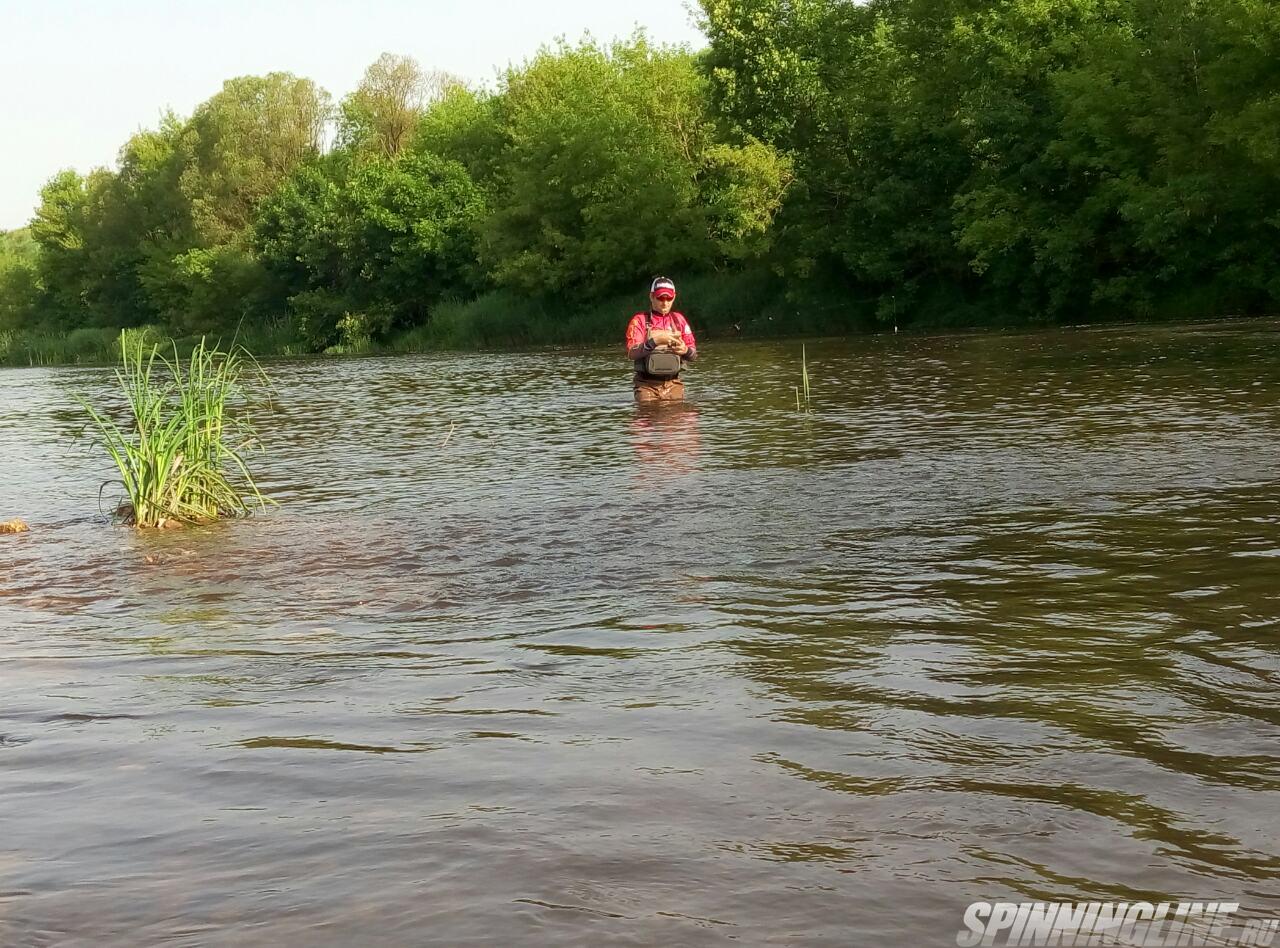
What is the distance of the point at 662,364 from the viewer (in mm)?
19250

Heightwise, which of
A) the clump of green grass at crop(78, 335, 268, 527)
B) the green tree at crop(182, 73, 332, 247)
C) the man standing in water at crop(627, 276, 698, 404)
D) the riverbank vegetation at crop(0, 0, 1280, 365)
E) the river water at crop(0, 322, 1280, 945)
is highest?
the green tree at crop(182, 73, 332, 247)

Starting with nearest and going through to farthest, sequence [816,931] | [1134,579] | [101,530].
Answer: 1. [816,931]
2. [1134,579]
3. [101,530]

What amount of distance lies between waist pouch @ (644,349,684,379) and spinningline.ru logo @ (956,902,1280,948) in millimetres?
15732

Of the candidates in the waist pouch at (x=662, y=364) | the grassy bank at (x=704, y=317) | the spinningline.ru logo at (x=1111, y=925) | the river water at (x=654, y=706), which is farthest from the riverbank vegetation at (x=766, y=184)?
the spinningline.ru logo at (x=1111, y=925)

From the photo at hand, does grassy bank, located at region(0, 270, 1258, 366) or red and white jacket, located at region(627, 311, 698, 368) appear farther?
grassy bank, located at region(0, 270, 1258, 366)

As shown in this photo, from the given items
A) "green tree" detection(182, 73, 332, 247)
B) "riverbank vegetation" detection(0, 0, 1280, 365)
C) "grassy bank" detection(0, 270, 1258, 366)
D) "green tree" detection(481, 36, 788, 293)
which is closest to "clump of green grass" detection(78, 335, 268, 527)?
"riverbank vegetation" detection(0, 0, 1280, 365)

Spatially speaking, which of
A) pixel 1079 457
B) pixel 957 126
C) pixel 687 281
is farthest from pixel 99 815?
pixel 687 281

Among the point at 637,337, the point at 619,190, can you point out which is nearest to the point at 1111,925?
the point at 637,337

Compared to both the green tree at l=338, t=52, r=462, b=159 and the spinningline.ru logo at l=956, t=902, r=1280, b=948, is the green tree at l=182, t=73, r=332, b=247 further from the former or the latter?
the spinningline.ru logo at l=956, t=902, r=1280, b=948

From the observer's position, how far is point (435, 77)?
83.8 meters

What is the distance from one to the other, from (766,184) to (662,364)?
36313 millimetres

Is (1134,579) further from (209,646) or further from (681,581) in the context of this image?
(209,646)

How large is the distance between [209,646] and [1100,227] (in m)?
40.4

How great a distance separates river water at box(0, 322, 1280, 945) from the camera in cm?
362
